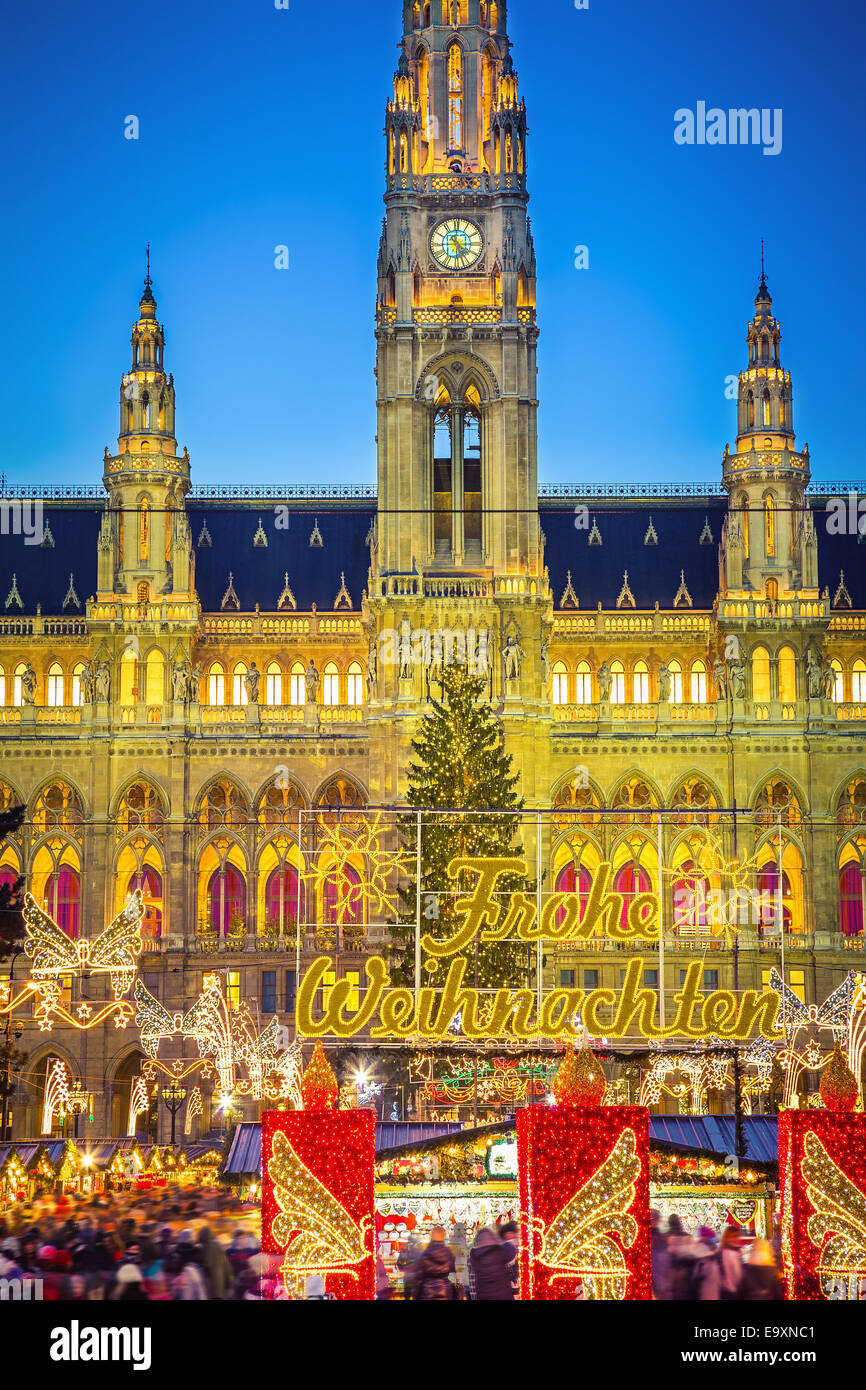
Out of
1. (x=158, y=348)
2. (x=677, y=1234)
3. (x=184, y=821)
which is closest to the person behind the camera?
(x=677, y=1234)

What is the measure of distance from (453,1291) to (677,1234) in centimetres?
519

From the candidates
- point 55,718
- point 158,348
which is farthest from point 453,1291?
point 158,348

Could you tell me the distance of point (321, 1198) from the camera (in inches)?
1252

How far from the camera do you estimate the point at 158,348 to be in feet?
274

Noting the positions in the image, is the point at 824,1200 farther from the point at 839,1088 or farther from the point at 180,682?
the point at 180,682

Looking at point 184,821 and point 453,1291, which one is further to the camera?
point 184,821

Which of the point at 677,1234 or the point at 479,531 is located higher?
the point at 479,531

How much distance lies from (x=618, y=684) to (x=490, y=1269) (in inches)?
2086

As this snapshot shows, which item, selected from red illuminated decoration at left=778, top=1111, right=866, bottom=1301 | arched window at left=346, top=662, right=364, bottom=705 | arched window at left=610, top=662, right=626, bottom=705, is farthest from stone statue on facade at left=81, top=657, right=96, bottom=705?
red illuminated decoration at left=778, top=1111, right=866, bottom=1301

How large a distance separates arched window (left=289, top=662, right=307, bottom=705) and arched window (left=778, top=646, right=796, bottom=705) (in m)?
22.0

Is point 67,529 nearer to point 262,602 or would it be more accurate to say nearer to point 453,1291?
point 262,602

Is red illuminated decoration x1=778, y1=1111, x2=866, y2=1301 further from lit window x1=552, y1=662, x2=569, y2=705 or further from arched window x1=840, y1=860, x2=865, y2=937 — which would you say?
lit window x1=552, y1=662, x2=569, y2=705
